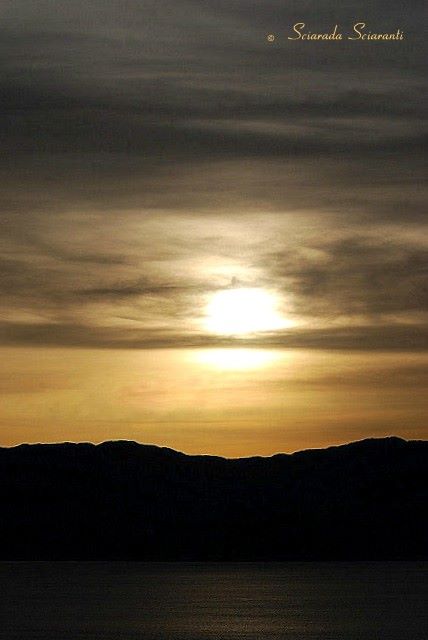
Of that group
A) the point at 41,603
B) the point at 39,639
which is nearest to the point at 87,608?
the point at 41,603

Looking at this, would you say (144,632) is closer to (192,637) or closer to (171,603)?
(192,637)

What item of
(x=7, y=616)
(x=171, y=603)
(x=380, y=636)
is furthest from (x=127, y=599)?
(x=380, y=636)

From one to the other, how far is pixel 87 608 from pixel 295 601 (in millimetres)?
37869

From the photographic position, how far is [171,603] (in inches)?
7229

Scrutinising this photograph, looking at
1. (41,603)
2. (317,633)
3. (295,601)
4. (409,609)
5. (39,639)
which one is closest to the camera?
(39,639)

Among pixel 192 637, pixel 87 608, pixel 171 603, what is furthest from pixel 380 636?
pixel 171 603

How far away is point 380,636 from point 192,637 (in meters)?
16.6

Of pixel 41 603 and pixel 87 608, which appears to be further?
pixel 41 603

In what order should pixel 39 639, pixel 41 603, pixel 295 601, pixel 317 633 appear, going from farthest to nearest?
pixel 295 601, pixel 41 603, pixel 317 633, pixel 39 639

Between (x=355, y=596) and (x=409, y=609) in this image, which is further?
(x=355, y=596)

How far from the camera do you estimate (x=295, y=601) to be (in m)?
191

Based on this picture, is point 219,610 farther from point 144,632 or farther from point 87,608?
point 144,632

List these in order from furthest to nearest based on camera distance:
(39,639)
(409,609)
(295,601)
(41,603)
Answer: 1. (295,601)
2. (41,603)
3. (409,609)
4. (39,639)

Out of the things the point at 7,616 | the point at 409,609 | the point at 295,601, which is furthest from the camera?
the point at 295,601
